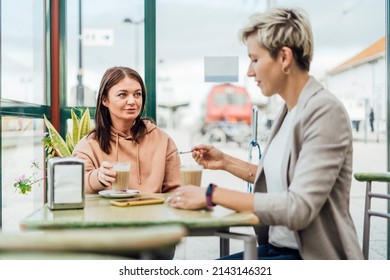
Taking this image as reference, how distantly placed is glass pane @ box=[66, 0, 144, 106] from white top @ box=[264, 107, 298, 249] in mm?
1532

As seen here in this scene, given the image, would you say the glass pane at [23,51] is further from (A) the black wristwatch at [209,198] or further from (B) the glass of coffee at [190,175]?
(A) the black wristwatch at [209,198]

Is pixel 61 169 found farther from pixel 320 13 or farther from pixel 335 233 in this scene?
pixel 320 13

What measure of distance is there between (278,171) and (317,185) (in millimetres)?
196

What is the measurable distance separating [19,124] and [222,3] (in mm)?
1369

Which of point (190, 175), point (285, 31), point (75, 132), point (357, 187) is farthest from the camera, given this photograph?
Answer: point (357, 187)

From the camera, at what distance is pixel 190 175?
1.51 m

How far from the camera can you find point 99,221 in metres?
1.21

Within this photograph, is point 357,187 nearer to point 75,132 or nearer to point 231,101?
point 75,132

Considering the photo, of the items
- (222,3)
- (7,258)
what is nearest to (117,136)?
(7,258)

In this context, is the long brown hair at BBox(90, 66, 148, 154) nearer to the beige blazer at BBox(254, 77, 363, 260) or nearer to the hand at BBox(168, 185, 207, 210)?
the hand at BBox(168, 185, 207, 210)

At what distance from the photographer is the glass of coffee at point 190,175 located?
1.51 metres

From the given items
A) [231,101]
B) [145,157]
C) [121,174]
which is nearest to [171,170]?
[145,157]

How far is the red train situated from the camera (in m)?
3.77

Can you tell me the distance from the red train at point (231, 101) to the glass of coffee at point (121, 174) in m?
1.65
